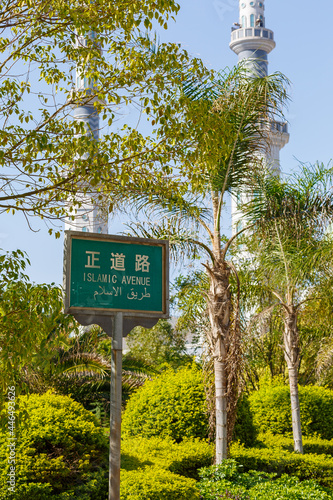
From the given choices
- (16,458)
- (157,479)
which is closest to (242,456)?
(157,479)

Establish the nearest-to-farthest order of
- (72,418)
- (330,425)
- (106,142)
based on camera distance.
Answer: (106,142), (72,418), (330,425)

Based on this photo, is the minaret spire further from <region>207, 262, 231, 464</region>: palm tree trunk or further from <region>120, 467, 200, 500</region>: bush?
<region>120, 467, 200, 500</region>: bush

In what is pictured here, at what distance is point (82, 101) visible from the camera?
6.79 metres

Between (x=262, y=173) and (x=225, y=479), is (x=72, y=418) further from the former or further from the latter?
(x=262, y=173)

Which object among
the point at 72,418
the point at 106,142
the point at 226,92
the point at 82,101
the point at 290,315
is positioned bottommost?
the point at 72,418

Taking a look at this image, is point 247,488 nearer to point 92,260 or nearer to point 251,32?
point 92,260

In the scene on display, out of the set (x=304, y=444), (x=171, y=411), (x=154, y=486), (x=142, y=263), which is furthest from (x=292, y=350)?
(x=142, y=263)

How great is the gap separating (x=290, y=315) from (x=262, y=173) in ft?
10.1

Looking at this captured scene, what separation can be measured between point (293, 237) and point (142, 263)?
7129 millimetres

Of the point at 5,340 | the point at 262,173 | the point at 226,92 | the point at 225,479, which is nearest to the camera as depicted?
the point at 5,340

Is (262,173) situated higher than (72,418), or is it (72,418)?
(262,173)

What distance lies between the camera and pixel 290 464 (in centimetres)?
1013

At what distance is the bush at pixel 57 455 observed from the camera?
7.28m

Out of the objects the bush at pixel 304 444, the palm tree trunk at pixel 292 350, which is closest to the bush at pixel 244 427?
the bush at pixel 304 444
